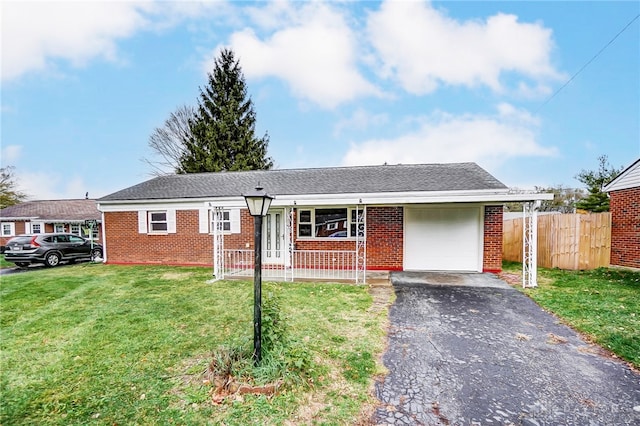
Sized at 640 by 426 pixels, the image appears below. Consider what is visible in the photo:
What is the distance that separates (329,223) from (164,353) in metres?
7.27

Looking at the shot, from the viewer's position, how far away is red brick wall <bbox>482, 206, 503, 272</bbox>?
9.76 meters

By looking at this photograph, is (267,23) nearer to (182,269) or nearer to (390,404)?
(182,269)

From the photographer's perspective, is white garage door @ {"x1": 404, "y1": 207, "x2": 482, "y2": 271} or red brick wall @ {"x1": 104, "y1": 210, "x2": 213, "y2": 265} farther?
red brick wall @ {"x1": 104, "y1": 210, "x2": 213, "y2": 265}

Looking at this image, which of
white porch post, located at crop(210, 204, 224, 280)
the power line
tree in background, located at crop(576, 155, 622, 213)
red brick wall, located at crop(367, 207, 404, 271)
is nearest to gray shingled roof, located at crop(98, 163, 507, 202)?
red brick wall, located at crop(367, 207, 404, 271)

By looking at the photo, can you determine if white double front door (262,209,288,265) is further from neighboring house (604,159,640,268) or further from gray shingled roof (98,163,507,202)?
neighboring house (604,159,640,268)

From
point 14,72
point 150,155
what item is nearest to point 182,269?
point 14,72

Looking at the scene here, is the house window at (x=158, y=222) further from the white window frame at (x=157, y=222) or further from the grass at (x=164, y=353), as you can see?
the grass at (x=164, y=353)

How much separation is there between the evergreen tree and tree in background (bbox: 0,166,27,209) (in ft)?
58.1

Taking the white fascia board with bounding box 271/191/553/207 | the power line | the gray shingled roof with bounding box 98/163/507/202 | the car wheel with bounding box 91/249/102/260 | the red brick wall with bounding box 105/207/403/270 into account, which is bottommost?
the car wheel with bounding box 91/249/102/260

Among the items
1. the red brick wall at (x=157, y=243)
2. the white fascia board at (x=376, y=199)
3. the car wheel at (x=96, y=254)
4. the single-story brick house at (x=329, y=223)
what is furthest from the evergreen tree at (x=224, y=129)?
the white fascia board at (x=376, y=199)

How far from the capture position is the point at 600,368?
373cm

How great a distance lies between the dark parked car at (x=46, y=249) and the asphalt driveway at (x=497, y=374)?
48.4ft

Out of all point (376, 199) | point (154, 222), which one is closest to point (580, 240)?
point (376, 199)

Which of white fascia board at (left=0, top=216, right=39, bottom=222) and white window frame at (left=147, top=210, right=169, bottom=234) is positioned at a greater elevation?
white window frame at (left=147, top=210, right=169, bottom=234)
